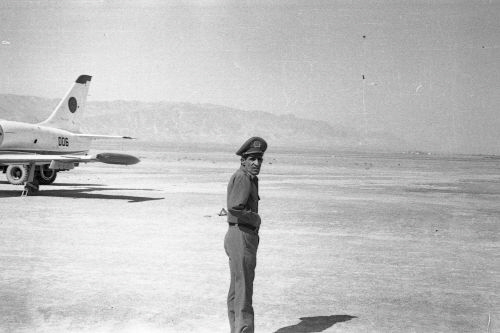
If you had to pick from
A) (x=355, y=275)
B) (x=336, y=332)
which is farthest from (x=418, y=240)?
(x=336, y=332)

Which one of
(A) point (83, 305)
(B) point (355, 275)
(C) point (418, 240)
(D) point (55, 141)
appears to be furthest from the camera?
(D) point (55, 141)

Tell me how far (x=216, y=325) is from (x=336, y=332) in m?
1.35

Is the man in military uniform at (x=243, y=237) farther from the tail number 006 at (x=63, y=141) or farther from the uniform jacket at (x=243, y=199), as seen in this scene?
the tail number 006 at (x=63, y=141)

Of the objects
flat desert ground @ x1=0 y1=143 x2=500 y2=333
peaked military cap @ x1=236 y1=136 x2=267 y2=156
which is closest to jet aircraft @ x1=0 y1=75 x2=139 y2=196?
flat desert ground @ x1=0 y1=143 x2=500 y2=333

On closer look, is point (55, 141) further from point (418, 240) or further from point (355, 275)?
point (355, 275)

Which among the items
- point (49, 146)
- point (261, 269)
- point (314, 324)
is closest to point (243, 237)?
point (314, 324)

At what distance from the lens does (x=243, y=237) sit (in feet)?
18.1

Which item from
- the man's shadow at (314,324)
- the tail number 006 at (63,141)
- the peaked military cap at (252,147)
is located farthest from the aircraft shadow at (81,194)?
the peaked military cap at (252,147)

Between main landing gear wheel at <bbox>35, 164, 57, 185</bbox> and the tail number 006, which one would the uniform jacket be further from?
main landing gear wheel at <bbox>35, 164, 57, 185</bbox>

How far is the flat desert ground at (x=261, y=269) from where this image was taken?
260 inches

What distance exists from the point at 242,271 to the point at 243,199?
71cm

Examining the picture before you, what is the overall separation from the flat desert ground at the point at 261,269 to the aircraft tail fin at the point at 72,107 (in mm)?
10561

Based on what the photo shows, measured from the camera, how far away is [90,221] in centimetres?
1527

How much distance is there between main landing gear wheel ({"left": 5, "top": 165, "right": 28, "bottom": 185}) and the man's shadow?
19.2 metres
